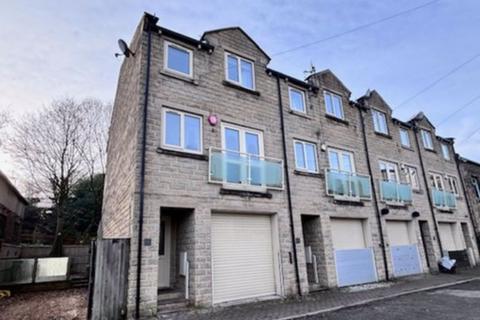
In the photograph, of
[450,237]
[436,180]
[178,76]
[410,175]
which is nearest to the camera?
[178,76]

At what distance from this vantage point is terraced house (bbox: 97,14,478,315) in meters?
7.73

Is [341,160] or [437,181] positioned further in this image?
[437,181]

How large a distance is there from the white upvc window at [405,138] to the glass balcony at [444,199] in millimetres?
3093

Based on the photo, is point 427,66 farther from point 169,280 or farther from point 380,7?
point 169,280

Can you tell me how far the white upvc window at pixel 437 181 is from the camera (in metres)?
17.2

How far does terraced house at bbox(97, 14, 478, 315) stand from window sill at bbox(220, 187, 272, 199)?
0.03 meters

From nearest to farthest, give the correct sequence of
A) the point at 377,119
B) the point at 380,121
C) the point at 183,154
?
the point at 183,154 → the point at 377,119 → the point at 380,121

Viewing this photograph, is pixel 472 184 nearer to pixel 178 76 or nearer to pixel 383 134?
pixel 383 134

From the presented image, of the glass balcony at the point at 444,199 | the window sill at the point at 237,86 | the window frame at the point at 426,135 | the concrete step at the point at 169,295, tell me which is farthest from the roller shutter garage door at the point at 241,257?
the window frame at the point at 426,135

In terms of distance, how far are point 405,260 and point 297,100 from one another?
921cm

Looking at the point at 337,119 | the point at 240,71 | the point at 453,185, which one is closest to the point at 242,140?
the point at 240,71

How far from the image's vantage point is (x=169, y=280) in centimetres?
848

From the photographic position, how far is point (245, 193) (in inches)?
359

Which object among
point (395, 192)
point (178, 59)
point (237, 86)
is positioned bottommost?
point (395, 192)
